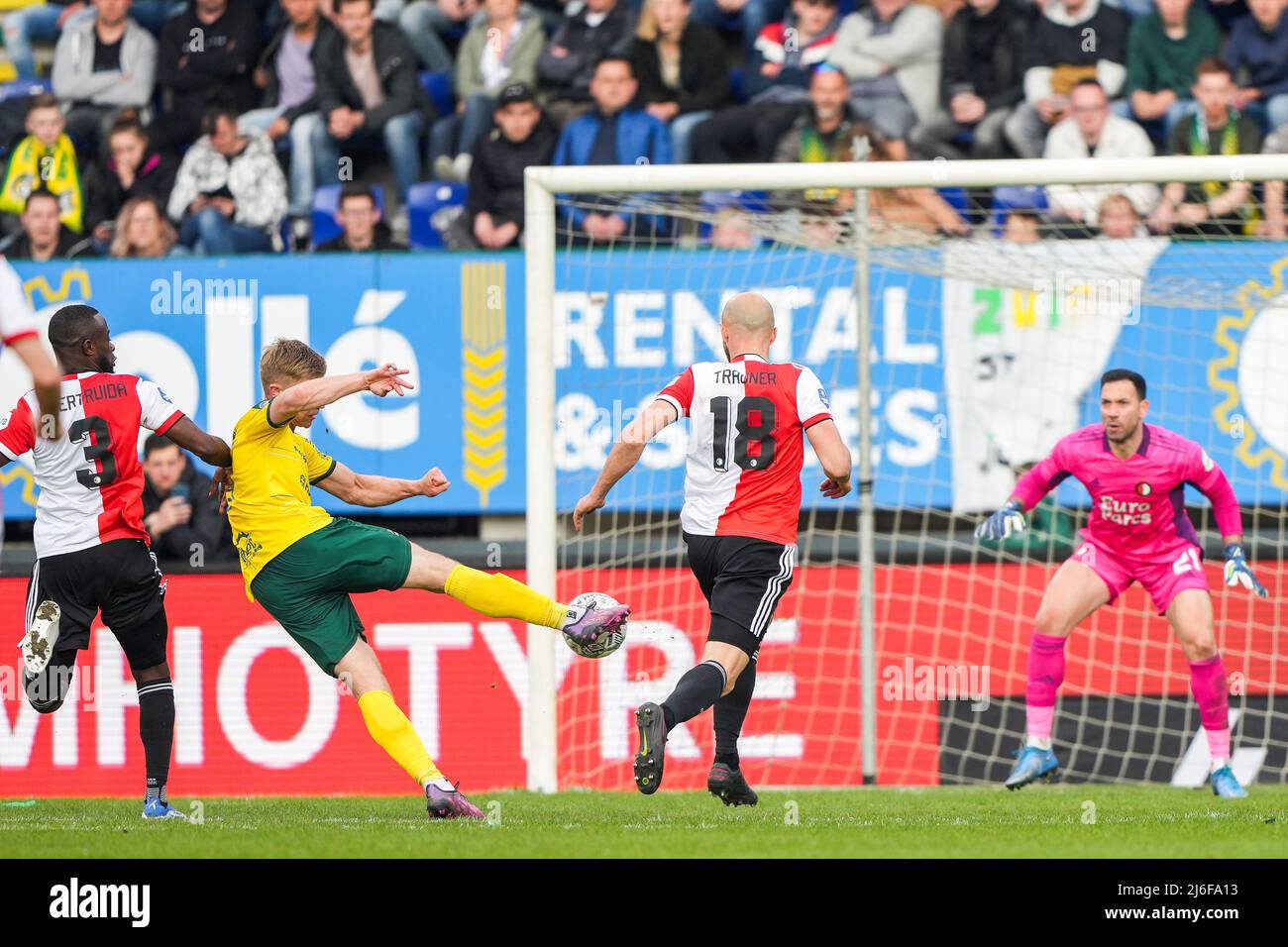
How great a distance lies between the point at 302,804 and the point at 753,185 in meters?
3.79

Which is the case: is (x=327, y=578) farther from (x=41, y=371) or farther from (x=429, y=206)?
(x=429, y=206)

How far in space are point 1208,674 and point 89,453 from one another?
5.20 meters

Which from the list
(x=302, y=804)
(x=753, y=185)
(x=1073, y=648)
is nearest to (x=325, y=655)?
(x=302, y=804)

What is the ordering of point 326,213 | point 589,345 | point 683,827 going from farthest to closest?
point 326,213
point 589,345
point 683,827

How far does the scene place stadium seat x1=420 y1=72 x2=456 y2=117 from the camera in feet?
42.4

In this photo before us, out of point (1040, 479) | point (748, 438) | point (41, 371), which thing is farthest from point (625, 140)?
point (41, 371)

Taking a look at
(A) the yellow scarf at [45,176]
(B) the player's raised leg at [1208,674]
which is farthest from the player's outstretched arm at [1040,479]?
(A) the yellow scarf at [45,176]

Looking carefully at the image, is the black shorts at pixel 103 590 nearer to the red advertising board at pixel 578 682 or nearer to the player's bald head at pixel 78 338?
the player's bald head at pixel 78 338

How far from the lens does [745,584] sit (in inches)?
274

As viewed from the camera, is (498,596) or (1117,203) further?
(1117,203)

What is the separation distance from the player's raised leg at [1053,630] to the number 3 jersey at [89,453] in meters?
4.21

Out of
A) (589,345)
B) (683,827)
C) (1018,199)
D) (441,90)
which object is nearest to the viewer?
(683,827)

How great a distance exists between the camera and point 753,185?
30.2ft

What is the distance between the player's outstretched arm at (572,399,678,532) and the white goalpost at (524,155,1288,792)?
133 inches
